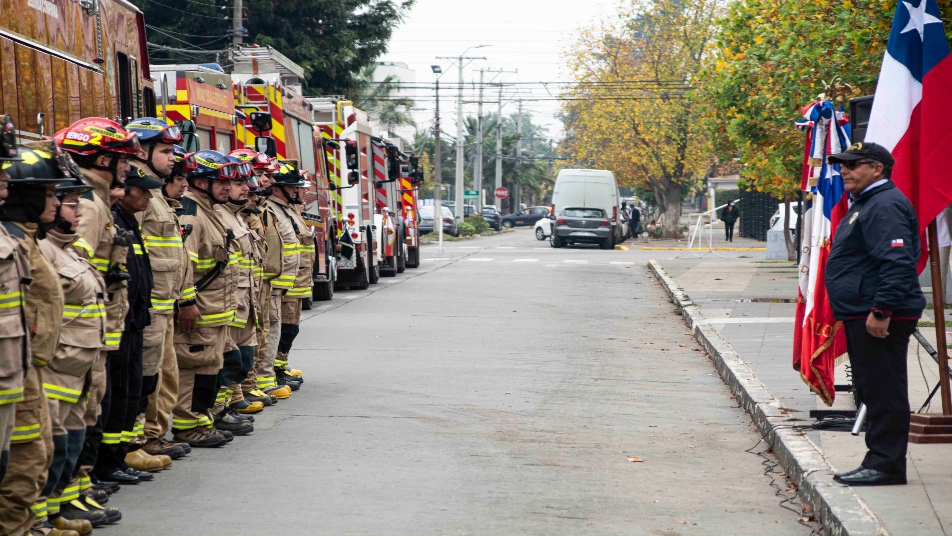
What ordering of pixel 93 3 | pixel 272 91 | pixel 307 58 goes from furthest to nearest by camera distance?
pixel 307 58, pixel 272 91, pixel 93 3

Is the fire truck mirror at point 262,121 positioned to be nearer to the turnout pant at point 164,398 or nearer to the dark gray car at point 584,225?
the turnout pant at point 164,398

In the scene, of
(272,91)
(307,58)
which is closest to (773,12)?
(272,91)

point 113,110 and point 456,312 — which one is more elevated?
point 113,110

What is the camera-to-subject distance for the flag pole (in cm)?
711

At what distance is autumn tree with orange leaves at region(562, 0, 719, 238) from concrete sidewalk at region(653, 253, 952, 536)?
27047mm

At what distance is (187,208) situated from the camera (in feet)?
24.6

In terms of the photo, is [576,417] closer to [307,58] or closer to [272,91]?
[272,91]

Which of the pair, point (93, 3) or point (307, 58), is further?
point (307, 58)

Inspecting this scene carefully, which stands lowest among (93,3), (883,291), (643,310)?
(643,310)

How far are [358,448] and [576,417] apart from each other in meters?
2.03

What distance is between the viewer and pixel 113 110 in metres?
10.5

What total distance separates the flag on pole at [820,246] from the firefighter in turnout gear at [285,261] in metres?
3.97

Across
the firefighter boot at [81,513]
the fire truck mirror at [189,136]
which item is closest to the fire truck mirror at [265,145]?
the fire truck mirror at [189,136]

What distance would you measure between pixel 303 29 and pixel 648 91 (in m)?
17.5
